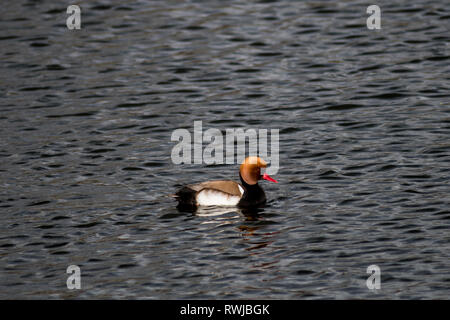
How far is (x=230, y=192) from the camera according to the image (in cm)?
1402

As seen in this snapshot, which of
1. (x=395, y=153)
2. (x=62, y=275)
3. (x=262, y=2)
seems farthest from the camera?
(x=262, y=2)

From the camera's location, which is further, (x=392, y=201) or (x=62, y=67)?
(x=62, y=67)

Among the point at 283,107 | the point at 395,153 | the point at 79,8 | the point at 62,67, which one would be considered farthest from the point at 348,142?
the point at 79,8

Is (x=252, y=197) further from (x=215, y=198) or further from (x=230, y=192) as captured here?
(x=215, y=198)

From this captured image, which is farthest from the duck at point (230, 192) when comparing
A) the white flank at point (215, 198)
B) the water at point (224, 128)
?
the water at point (224, 128)

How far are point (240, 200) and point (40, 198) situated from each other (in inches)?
134

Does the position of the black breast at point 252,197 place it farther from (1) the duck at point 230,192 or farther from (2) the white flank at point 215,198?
(2) the white flank at point 215,198

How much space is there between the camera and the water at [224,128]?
11.9 m

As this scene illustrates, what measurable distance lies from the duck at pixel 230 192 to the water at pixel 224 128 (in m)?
0.21

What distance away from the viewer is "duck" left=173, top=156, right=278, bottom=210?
45.4 ft

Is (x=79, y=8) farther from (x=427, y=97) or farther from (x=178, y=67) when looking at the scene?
(x=427, y=97)

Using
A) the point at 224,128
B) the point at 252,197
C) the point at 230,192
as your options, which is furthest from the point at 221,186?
the point at 224,128

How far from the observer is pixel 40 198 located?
14672 millimetres

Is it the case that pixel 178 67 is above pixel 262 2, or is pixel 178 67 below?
below
